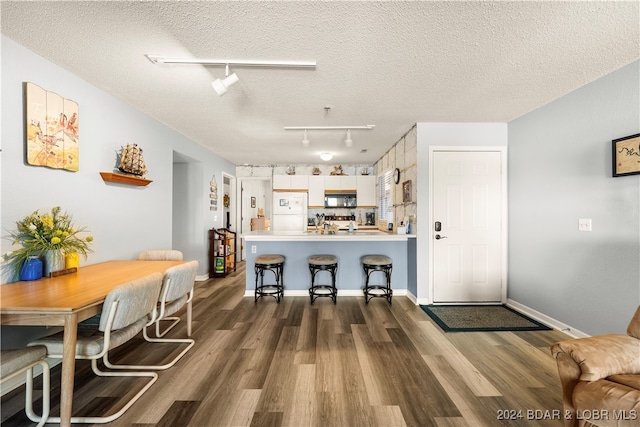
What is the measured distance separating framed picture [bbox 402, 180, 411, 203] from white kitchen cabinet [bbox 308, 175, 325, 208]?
256 centimetres

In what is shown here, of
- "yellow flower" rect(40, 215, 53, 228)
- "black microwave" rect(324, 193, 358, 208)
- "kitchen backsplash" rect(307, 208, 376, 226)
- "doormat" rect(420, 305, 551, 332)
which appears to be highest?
"black microwave" rect(324, 193, 358, 208)

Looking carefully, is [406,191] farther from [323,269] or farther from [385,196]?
[323,269]

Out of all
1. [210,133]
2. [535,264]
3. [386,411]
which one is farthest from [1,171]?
[535,264]

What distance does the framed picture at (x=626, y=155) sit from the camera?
213cm

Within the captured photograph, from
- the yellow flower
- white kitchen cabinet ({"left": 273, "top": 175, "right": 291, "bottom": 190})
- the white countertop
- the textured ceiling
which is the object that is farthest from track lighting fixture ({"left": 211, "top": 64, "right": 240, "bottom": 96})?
white kitchen cabinet ({"left": 273, "top": 175, "right": 291, "bottom": 190})

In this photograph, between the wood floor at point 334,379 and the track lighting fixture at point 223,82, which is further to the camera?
the track lighting fixture at point 223,82

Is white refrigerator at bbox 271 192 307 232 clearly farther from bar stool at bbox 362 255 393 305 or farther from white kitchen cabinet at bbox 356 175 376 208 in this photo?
bar stool at bbox 362 255 393 305

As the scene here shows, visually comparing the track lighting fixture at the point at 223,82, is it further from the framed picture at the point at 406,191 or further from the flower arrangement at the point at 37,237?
the framed picture at the point at 406,191

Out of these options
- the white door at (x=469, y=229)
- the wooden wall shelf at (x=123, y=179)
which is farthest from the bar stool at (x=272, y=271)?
the white door at (x=469, y=229)

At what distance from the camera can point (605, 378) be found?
1320 mm

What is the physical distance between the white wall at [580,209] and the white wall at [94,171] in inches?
193

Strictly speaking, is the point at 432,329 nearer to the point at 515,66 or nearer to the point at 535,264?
the point at 535,264

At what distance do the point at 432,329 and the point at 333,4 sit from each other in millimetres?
3144

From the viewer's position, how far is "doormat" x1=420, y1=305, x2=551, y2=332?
2.88 m
